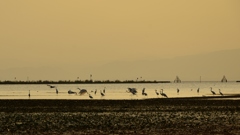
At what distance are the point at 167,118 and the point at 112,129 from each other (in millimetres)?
7886

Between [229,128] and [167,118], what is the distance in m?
8.21

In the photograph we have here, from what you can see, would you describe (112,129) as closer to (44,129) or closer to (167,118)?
(44,129)

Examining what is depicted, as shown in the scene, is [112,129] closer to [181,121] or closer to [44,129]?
[44,129]

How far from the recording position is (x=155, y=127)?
30828 mm

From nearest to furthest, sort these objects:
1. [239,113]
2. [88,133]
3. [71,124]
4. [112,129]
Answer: [88,133]
[112,129]
[71,124]
[239,113]

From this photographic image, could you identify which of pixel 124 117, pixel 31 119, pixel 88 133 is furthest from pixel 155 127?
pixel 31 119

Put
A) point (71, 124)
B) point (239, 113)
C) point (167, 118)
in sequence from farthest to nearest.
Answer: point (239, 113) → point (167, 118) → point (71, 124)

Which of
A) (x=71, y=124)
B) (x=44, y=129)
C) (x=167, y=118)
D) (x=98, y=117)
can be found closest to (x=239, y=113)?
(x=167, y=118)

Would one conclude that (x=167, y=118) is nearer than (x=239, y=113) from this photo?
Yes

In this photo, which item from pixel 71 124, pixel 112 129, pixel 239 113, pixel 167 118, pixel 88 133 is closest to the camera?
pixel 88 133

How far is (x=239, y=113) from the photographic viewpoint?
40.5 metres

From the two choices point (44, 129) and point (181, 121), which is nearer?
point (44, 129)

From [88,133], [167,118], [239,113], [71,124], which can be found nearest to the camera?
[88,133]

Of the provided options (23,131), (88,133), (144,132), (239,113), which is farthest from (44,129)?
(239,113)
